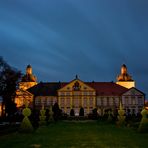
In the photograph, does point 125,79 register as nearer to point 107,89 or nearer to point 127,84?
point 127,84

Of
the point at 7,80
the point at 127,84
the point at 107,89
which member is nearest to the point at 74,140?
the point at 7,80

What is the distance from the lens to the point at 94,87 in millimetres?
78438

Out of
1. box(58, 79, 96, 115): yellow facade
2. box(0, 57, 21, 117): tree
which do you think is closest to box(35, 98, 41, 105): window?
box(58, 79, 96, 115): yellow facade

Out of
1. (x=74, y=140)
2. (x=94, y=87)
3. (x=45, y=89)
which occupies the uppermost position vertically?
(x=94, y=87)

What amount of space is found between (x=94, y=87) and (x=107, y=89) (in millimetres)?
3429

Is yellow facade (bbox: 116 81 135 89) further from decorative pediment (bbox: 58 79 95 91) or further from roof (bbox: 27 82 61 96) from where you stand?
roof (bbox: 27 82 61 96)

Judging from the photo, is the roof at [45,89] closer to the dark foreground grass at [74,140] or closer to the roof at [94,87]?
the roof at [94,87]

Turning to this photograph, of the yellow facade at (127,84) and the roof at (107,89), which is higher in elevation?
the yellow facade at (127,84)

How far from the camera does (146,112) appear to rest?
2620 centimetres

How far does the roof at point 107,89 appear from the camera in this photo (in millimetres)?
75938

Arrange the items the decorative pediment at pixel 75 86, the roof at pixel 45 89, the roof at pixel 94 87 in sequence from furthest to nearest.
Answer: the roof at pixel 45 89, the roof at pixel 94 87, the decorative pediment at pixel 75 86

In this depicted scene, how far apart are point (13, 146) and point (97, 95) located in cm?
6147

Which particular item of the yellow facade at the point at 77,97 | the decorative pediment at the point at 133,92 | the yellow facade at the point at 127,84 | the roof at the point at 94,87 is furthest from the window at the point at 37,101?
the yellow facade at the point at 127,84

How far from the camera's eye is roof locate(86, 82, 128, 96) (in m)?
75.9
